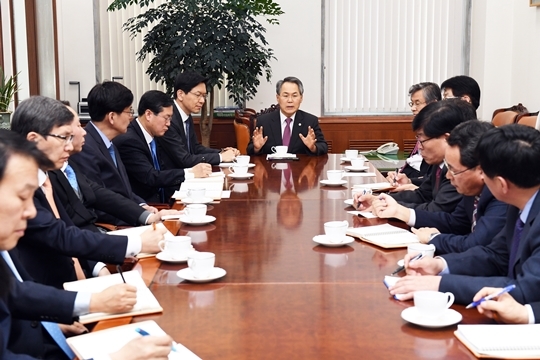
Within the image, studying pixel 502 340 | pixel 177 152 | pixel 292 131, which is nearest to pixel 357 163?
pixel 292 131

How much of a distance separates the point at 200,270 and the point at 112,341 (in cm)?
A: 55

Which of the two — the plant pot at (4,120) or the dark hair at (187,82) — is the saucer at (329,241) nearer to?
the dark hair at (187,82)

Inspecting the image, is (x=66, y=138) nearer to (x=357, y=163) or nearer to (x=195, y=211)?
(x=195, y=211)

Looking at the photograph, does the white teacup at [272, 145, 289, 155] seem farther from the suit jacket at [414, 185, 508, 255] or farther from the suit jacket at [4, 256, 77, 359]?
the suit jacket at [4, 256, 77, 359]

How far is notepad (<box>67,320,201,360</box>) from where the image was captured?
160 centimetres

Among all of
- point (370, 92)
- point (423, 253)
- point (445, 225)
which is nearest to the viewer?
point (423, 253)

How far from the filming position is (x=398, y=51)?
7957mm

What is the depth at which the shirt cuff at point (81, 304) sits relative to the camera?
194 cm

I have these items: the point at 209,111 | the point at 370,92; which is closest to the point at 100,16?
the point at 209,111

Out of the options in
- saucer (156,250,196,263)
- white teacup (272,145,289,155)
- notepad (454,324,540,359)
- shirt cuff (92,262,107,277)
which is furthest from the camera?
white teacup (272,145,289,155)

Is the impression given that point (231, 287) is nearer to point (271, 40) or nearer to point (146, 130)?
point (146, 130)

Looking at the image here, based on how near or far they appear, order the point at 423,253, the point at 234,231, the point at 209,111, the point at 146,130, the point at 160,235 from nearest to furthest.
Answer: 1. the point at 423,253
2. the point at 160,235
3. the point at 234,231
4. the point at 146,130
5. the point at 209,111

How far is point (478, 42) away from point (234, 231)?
5.59 metres

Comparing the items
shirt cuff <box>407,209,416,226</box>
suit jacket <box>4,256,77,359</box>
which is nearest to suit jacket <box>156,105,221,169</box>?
shirt cuff <box>407,209,416,226</box>
